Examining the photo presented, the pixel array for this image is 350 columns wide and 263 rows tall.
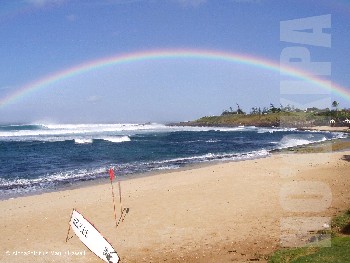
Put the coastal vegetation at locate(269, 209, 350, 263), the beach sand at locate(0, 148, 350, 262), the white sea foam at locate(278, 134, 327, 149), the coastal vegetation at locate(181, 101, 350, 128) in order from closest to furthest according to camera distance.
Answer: the coastal vegetation at locate(269, 209, 350, 263) → the beach sand at locate(0, 148, 350, 262) → the white sea foam at locate(278, 134, 327, 149) → the coastal vegetation at locate(181, 101, 350, 128)

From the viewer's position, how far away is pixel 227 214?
1340cm

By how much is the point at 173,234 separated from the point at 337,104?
502 feet

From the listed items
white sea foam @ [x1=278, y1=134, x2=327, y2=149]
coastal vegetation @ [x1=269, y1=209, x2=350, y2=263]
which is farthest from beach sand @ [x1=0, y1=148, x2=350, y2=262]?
white sea foam @ [x1=278, y1=134, x2=327, y2=149]

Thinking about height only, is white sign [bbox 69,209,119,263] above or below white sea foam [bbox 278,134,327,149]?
above

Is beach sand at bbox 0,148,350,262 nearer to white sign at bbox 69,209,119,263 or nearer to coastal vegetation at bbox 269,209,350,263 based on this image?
coastal vegetation at bbox 269,209,350,263

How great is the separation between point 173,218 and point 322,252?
19.4 ft

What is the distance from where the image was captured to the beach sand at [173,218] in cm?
1020

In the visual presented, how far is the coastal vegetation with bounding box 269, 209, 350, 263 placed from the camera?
805cm

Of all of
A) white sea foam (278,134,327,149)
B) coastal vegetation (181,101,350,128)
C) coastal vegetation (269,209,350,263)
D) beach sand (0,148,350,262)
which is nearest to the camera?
coastal vegetation (269,209,350,263)

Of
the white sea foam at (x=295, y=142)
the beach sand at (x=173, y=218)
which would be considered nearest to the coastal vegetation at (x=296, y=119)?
the white sea foam at (x=295, y=142)

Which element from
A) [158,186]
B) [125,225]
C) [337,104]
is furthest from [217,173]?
[337,104]

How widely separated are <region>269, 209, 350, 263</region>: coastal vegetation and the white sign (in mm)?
4010

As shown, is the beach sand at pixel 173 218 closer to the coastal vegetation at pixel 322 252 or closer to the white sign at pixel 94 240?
the coastal vegetation at pixel 322 252

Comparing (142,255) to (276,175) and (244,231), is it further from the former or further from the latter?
(276,175)
